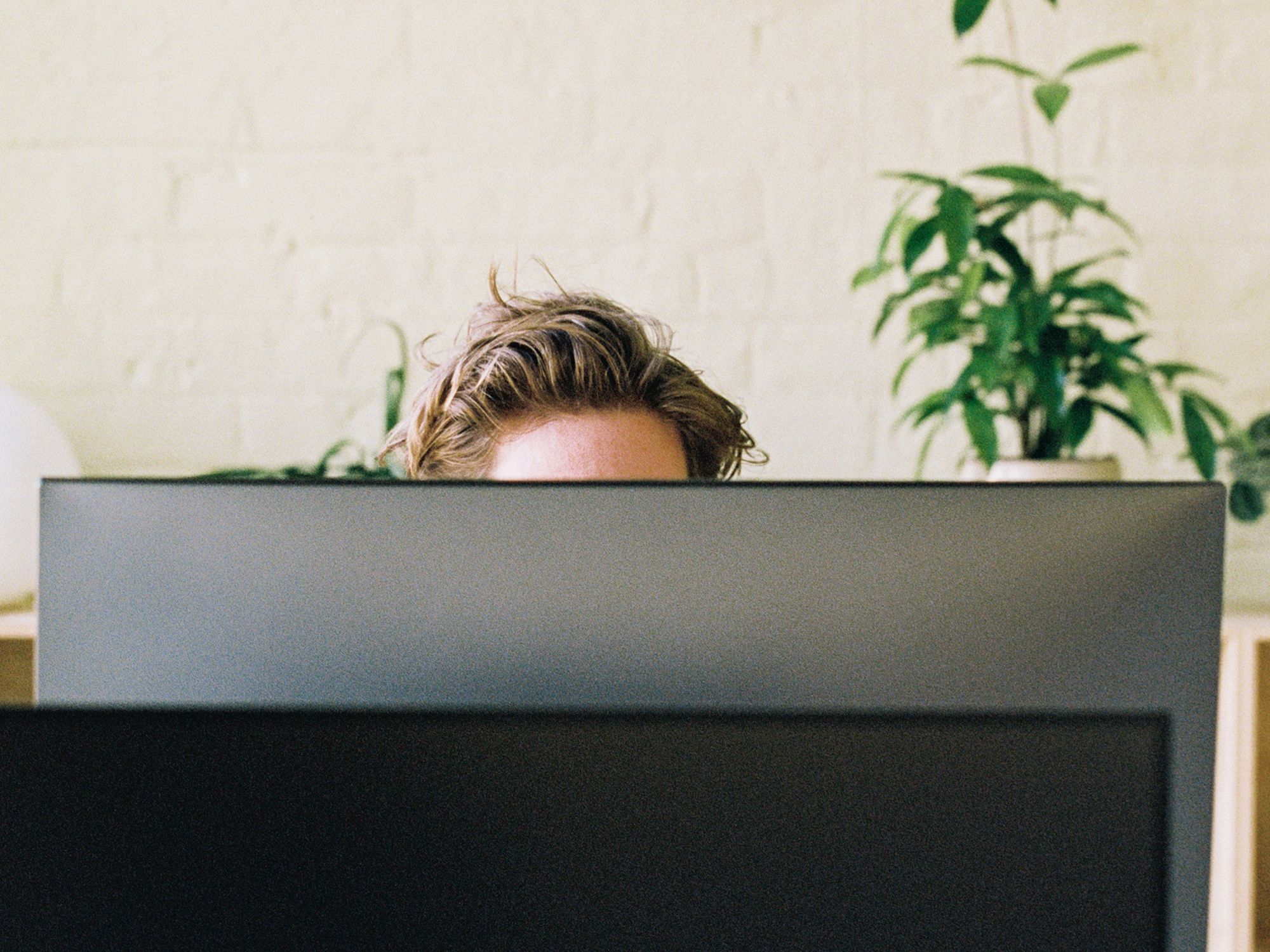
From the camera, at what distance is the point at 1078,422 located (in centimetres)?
138

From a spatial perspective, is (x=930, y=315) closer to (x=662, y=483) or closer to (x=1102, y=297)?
(x=1102, y=297)

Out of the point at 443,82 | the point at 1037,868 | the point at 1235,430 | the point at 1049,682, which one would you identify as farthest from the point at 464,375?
the point at 1235,430

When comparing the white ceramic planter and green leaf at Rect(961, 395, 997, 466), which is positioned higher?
green leaf at Rect(961, 395, 997, 466)

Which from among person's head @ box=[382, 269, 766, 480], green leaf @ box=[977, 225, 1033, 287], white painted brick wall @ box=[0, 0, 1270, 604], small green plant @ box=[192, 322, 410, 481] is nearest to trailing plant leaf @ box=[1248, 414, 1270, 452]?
white painted brick wall @ box=[0, 0, 1270, 604]

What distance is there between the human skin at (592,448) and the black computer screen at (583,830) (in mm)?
587

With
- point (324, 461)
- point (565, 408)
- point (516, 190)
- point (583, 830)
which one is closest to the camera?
point (583, 830)

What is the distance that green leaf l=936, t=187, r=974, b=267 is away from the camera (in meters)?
1.30

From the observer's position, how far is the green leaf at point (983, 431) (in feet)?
4.39

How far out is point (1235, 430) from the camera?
1.60 metres

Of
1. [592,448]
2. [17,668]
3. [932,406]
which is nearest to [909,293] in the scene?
[932,406]

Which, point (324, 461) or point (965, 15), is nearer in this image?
point (965, 15)

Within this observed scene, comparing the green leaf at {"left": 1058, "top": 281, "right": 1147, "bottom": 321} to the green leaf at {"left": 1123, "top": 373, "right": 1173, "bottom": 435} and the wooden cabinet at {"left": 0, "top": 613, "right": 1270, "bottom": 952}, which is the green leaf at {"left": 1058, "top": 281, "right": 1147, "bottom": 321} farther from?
the wooden cabinet at {"left": 0, "top": 613, "right": 1270, "bottom": 952}

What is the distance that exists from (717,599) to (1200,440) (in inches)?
45.3

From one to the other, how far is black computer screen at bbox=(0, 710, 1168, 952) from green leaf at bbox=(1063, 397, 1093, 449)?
115cm
